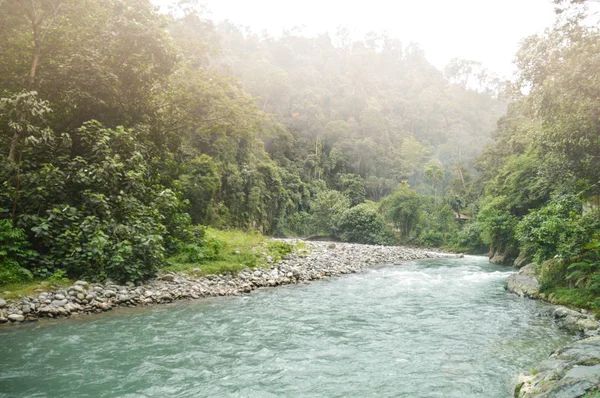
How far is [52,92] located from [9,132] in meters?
1.80

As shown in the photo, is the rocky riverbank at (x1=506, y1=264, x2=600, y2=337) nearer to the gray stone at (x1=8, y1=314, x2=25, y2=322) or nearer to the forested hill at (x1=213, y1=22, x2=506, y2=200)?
the gray stone at (x1=8, y1=314, x2=25, y2=322)

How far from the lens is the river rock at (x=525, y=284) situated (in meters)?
12.0

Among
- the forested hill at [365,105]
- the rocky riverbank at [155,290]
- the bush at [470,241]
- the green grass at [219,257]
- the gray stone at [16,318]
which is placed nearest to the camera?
the gray stone at [16,318]

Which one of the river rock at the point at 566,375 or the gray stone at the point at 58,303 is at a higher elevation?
the river rock at the point at 566,375

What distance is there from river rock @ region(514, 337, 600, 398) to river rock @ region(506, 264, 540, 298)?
6.69 metres

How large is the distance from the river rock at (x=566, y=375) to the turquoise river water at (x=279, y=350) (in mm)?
360

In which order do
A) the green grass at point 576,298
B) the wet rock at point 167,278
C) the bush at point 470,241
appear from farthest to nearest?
the bush at point 470,241 → the wet rock at point 167,278 → the green grass at point 576,298

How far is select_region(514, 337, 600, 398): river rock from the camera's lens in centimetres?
399

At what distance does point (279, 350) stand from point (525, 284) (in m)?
10.1

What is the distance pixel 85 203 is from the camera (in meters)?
9.84

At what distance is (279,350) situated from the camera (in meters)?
6.44

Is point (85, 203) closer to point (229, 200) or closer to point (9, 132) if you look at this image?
point (9, 132)

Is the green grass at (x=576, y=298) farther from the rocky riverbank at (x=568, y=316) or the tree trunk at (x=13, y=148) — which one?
the tree trunk at (x=13, y=148)

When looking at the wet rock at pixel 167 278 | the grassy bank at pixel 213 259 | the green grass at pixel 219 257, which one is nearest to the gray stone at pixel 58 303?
the grassy bank at pixel 213 259
